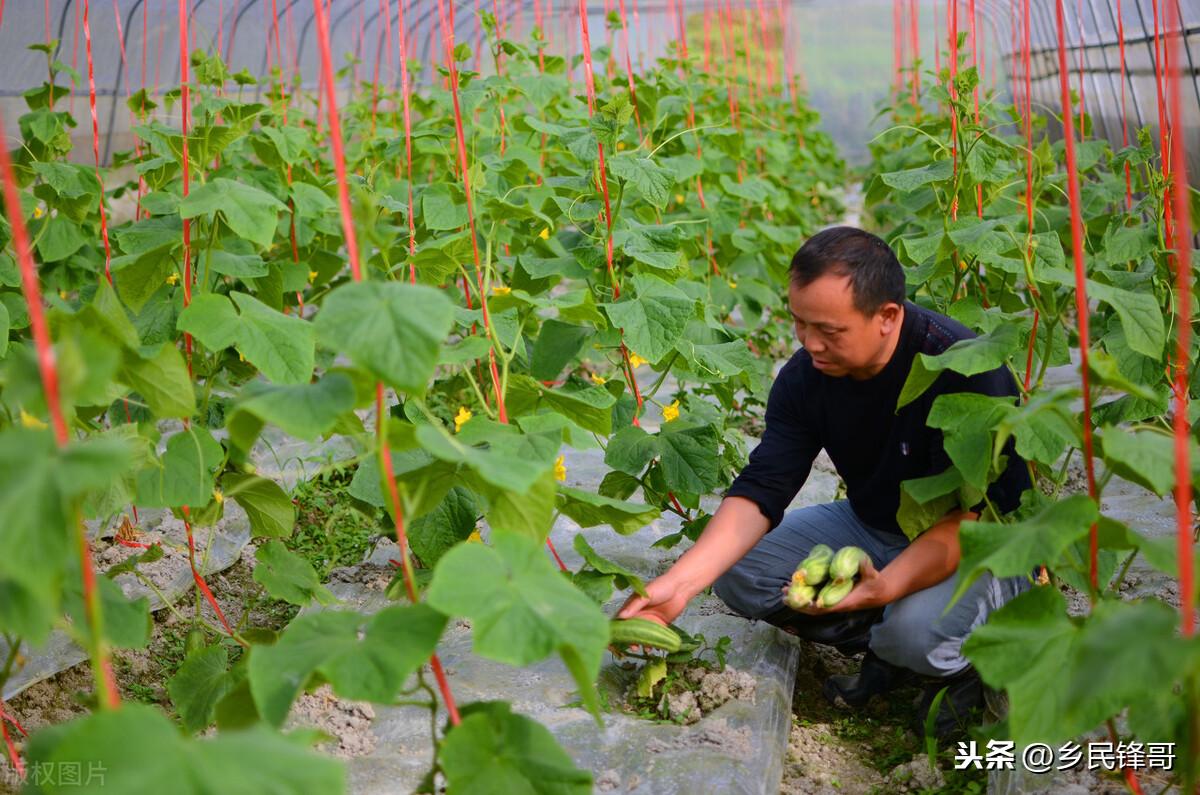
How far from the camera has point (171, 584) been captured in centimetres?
279

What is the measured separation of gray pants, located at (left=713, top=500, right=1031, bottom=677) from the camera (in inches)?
90.0

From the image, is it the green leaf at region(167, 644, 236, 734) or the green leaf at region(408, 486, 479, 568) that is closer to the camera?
the green leaf at region(167, 644, 236, 734)

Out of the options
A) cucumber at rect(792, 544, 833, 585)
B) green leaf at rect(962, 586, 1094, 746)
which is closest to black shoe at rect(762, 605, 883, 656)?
cucumber at rect(792, 544, 833, 585)

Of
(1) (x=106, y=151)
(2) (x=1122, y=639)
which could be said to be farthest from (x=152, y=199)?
(1) (x=106, y=151)

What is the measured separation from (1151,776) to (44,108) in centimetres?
294

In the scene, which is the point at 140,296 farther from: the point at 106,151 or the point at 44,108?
the point at 106,151

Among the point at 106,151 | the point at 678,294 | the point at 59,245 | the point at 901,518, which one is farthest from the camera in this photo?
the point at 106,151

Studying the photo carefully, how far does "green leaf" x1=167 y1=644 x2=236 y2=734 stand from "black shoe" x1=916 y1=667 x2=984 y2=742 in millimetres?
1288

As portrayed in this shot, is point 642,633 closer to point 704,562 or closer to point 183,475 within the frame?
point 704,562

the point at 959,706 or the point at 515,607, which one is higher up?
the point at 515,607

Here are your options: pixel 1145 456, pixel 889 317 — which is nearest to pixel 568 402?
pixel 889 317

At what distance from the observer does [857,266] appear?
222 centimetres

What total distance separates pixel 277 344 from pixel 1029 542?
3.83 feet

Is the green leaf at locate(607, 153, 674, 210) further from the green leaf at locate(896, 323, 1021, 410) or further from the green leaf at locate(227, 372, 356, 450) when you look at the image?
the green leaf at locate(227, 372, 356, 450)
